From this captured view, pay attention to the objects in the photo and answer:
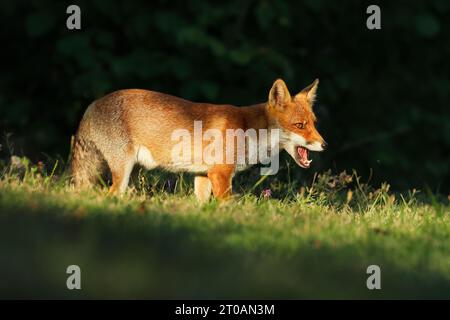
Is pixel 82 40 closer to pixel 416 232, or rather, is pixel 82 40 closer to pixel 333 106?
pixel 333 106

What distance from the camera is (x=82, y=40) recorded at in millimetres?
12961

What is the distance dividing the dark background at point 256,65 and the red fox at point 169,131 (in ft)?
11.0

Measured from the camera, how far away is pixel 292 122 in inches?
291

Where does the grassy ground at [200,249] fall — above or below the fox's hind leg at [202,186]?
below

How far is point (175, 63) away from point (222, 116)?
18.9ft

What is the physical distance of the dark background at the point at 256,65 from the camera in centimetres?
1302

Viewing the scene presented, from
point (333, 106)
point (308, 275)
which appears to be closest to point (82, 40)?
point (333, 106)

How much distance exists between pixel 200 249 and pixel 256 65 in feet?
28.7

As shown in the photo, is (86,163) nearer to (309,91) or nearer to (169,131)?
(169,131)

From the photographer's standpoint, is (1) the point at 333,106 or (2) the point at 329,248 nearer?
(2) the point at 329,248

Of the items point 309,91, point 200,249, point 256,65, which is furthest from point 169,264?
point 256,65

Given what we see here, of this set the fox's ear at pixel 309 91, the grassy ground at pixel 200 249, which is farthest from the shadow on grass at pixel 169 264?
the fox's ear at pixel 309 91

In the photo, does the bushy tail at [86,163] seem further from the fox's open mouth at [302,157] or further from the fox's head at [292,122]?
the fox's open mouth at [302,157]

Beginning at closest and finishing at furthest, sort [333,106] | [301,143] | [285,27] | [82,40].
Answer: [301,143] → [82,40] → [285,27] → [333,106]
